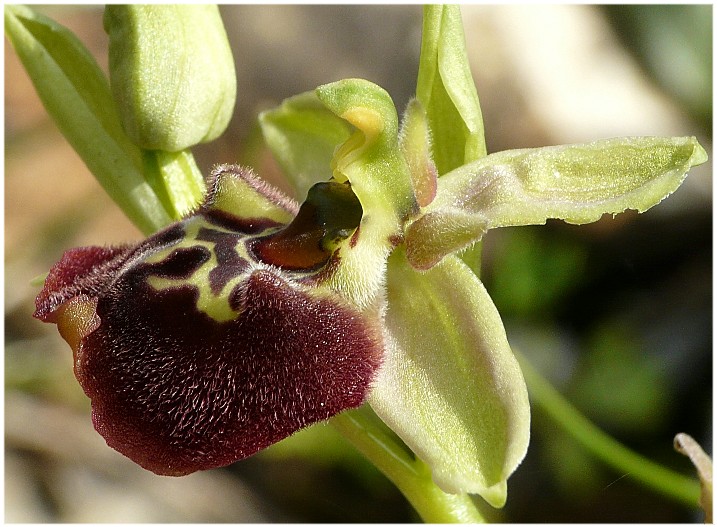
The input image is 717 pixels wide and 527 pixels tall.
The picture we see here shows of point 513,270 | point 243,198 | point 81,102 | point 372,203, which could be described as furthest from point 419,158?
point 513,270

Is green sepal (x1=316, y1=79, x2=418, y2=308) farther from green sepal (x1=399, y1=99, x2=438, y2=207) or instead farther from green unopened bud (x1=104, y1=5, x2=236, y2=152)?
green unopened bud (x1=104, y1=5, x2=236, y2=152)

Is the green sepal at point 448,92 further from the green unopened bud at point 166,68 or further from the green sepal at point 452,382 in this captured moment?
the green unopened bud at point 166,68

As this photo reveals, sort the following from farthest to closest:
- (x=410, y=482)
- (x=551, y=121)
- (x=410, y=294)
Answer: (x=551, y=121) → (x=410, y=482) → (x=410, y=294)

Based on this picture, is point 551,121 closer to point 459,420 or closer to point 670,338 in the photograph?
point 670,338

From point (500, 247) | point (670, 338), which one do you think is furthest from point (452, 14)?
point (670, 338)

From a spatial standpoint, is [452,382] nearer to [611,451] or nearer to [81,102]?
[81,102]

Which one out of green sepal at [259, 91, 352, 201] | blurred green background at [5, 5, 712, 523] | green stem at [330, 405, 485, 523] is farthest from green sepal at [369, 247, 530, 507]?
blurred green background at [5, 5, 712, 523]

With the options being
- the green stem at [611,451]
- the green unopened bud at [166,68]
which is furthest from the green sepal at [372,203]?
the green stem at [611,451]
